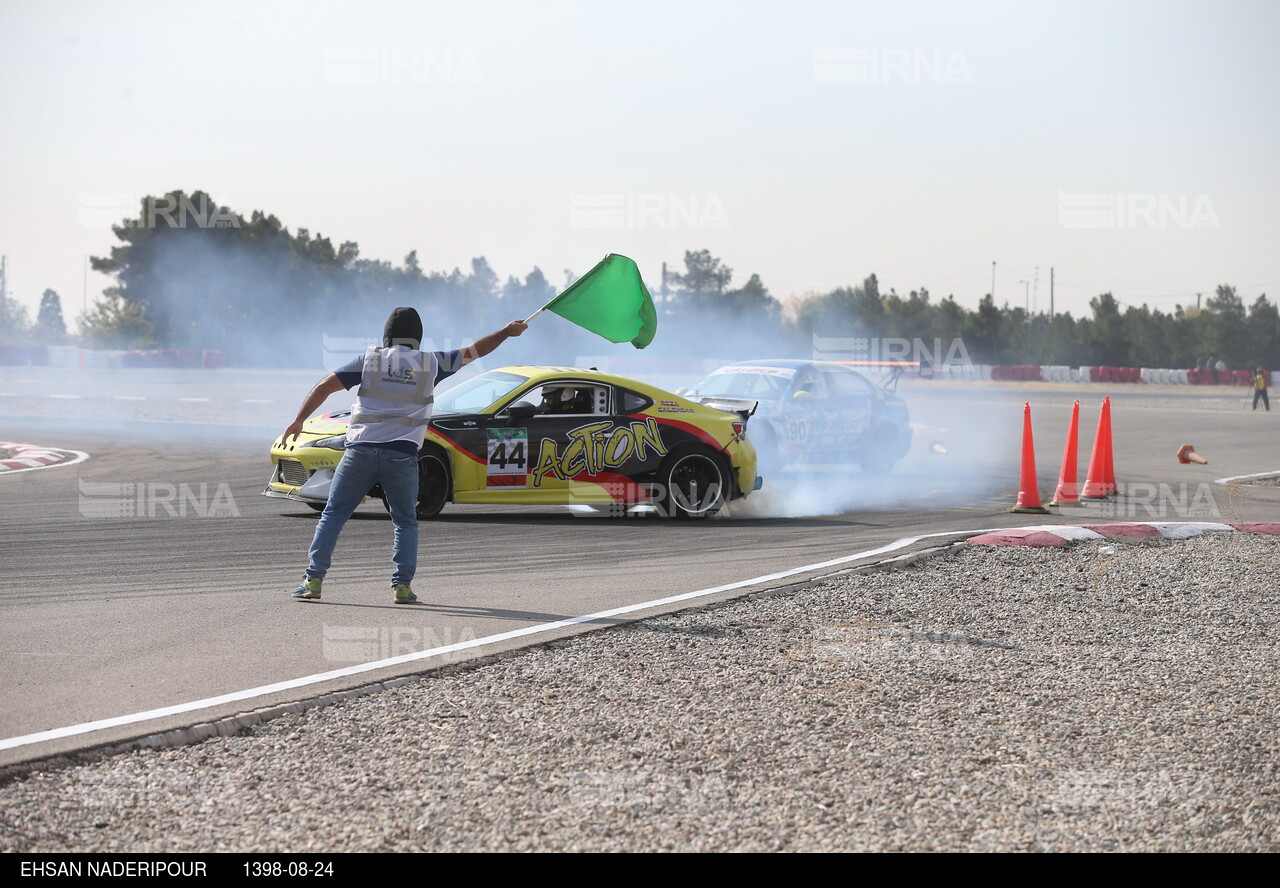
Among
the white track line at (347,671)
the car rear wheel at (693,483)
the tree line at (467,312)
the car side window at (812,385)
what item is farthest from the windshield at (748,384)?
the tree line at (467,312)

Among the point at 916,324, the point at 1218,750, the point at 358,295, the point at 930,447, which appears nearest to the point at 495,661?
the point at 1218,750

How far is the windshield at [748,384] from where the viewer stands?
15148mm

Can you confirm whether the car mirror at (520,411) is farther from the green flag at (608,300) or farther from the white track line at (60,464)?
the white track line at (60,464)

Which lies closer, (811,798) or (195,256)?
(811,798)

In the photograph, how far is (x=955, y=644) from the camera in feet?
21.2

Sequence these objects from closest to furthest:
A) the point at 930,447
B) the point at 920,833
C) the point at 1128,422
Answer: the point at 920,833 → the point at 930,447 → the point at 1128,422

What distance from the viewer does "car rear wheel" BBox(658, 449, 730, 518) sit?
1194 centimetres

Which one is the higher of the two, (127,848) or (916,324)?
(916,324)

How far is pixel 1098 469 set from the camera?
47.0ft

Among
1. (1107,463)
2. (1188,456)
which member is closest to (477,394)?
(1107,463)

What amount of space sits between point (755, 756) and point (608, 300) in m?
5.37

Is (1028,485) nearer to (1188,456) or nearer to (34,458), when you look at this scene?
(1188,456)
